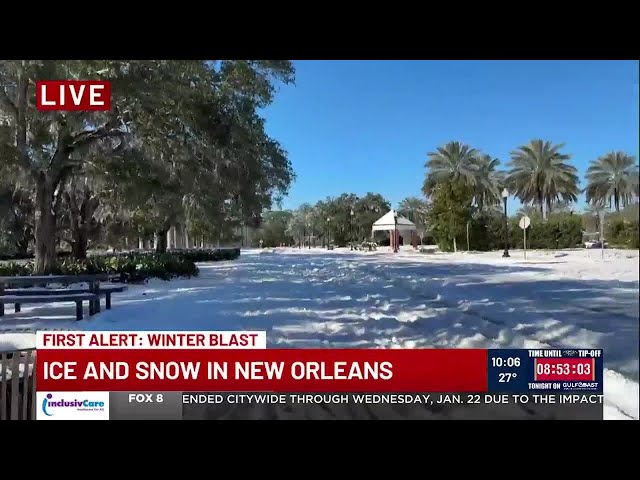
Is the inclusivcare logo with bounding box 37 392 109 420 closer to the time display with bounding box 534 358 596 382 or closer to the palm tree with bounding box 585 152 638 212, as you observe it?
the time display with bounding box 534 358 596 382

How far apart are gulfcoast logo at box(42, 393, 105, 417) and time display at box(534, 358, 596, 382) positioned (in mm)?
3256

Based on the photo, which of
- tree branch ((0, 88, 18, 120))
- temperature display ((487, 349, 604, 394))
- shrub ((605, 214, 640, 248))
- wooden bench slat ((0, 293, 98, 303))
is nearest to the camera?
temperature display ((487, 349, 604, 394))

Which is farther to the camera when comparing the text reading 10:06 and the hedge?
the hedge

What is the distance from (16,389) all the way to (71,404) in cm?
39

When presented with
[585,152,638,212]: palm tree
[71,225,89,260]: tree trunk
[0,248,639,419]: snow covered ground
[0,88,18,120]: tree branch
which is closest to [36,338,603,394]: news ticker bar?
[0,248,639,419]: snow covered ground

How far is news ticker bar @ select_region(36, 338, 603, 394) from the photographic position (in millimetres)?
2947

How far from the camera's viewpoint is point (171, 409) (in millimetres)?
2908

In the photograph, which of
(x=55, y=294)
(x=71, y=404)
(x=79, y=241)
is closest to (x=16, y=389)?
(x=71, y=404)

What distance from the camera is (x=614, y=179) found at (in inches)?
124

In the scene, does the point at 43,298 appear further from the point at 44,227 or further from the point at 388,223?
the point at 388,223

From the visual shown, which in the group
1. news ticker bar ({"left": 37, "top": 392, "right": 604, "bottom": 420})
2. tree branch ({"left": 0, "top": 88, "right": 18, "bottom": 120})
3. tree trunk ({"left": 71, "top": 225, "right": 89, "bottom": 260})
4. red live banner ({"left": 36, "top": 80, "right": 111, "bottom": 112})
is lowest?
news ticker bar ({"left": 37, "top": 392, "right": 604, "bottom": 420})

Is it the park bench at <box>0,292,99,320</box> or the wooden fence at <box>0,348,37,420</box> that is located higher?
the park bench at <box>0,292,99,320</box>
